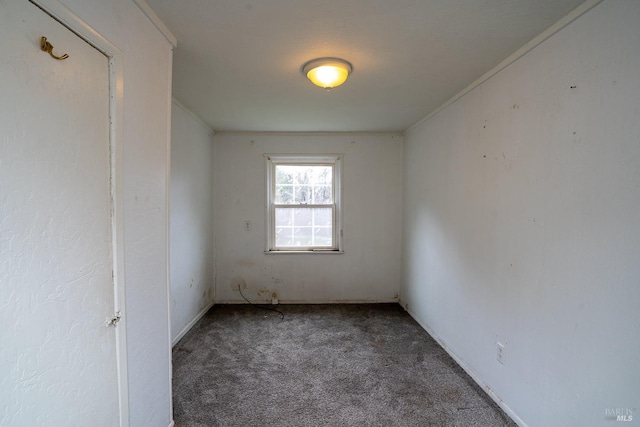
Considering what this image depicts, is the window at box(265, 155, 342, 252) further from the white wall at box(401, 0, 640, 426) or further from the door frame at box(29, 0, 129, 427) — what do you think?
the door frame at box(29, 0, 129, 427)

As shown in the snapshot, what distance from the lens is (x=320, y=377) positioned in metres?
2.13

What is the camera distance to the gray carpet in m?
1.74

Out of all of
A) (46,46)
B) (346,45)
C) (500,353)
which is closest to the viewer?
(46,46)

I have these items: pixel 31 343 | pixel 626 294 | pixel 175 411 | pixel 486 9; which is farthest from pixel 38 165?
pixel 626 294

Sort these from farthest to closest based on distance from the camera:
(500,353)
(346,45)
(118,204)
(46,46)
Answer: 1. (500,353)
2. (346,45)
3. (118,204)
4. (46,46)

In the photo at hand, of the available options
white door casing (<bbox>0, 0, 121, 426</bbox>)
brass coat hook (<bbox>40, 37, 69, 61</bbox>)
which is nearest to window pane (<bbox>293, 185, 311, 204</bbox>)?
white door casing (<bbox>0, 0, 121, 426</bbox>)

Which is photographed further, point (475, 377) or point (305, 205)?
point (305, 205)

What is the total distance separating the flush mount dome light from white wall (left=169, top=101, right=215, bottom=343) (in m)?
1.43

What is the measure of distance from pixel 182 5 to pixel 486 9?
1433 millimetres

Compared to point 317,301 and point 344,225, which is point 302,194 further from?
point 317,301

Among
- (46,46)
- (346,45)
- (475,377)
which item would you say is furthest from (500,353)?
(46,46)

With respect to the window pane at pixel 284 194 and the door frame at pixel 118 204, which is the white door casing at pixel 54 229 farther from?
the window pane at pixel 284 194

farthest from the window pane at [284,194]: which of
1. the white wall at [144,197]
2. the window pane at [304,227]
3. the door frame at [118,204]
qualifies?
the door frame at [118,204]

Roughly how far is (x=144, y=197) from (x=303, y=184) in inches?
101
